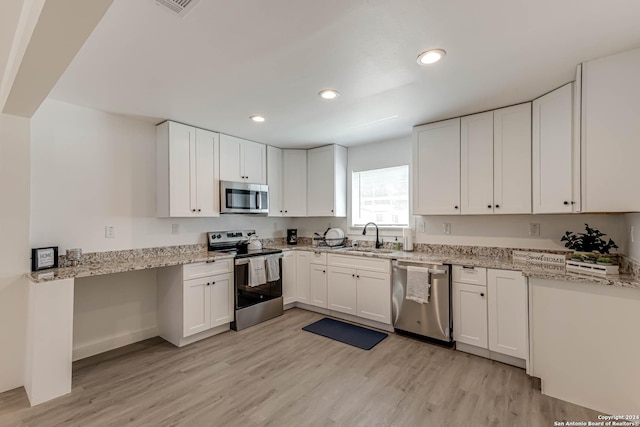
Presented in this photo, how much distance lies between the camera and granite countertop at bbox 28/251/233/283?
2.27m

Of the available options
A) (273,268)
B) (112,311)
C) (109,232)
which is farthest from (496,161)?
(112,311)

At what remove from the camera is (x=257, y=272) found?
3.62 metres

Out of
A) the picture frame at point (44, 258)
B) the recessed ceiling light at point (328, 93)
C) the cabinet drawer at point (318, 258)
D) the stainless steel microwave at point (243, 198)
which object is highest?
the recessed ceiling light at point (328, 93)

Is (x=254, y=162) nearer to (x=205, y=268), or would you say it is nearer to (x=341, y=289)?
(x=205, y=268)

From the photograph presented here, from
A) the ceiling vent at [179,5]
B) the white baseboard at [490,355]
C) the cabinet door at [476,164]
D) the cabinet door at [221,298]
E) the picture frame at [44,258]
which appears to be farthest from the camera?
the cabinet door at [221,298]

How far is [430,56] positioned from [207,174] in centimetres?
274

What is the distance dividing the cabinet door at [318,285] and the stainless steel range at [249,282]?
45 centimetres

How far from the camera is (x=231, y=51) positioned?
1914 mm

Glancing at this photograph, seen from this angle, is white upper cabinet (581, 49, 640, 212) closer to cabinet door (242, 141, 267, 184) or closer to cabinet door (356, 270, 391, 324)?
cabinet door (356, 270, 391, 324)

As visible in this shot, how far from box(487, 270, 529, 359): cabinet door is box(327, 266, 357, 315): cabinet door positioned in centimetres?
153

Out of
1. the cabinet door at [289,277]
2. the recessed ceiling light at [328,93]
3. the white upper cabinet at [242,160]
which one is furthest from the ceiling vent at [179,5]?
the cabinet door at [289,277]

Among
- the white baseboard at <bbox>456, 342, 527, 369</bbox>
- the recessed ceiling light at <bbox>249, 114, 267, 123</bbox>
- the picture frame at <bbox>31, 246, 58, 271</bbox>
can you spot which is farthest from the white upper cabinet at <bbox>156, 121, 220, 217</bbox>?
the white baseboard at <bbox>456, 342, 527, 369</bbox>

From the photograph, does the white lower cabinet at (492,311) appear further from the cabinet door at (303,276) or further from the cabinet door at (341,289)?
the cabinet door at (303,276)

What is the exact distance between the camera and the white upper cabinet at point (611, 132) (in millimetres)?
1963
